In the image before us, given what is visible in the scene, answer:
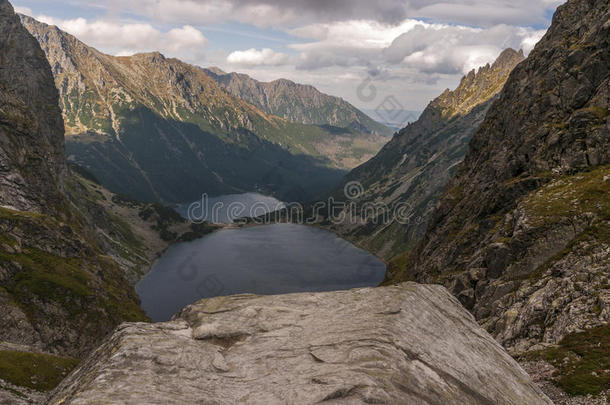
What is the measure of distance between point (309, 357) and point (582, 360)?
29.9 m

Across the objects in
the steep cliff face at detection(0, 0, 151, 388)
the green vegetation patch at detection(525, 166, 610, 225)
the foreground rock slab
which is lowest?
the steep cliff face at detection(0, 0, 151, 388)

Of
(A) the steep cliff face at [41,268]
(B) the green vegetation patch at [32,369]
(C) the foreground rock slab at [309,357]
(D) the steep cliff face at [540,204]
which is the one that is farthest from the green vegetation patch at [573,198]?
(A) the steep cliff face at [41,268]

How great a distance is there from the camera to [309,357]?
24141 mm

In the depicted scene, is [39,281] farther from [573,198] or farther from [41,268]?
[573,198]

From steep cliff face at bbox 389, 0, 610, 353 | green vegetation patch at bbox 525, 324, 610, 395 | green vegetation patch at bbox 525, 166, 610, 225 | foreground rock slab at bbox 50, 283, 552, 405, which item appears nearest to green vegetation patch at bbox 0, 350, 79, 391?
foreground rock slab at bbox 50, 283, 552, 405

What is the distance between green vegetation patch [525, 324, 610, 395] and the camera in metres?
32.2

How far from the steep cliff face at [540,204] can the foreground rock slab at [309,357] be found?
67.7 feet

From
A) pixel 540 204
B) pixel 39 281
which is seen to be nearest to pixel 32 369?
pixel 39 281

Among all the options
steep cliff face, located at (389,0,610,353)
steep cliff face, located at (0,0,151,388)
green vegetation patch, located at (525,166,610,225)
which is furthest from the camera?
steep cliff face, located at (0,0,151,388)

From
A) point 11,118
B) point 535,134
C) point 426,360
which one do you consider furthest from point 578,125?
point 11,118

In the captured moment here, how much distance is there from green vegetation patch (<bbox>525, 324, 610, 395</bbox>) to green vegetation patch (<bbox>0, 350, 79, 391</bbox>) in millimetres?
68045

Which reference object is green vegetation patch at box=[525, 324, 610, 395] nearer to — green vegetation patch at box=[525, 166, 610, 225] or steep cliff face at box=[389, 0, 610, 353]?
steep cliff face at box=[389, 0, 610, 353]

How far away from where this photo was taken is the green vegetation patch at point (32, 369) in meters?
53.6

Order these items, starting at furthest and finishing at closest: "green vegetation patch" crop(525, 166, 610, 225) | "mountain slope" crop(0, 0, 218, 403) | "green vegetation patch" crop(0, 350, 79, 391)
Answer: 1. "mountain slope" crop(0, 0, 218, 403)
2. "green vegetation patch" crop(525, 166, 610, 225)
3. "green vegetation patch" crop(0, 350, 79, 391)
